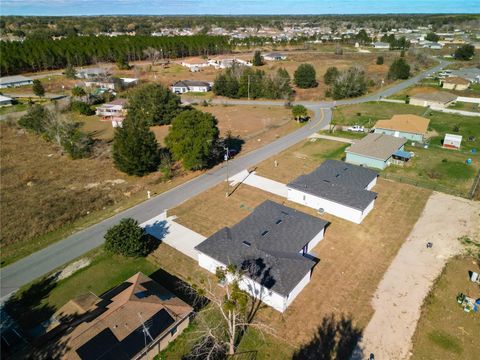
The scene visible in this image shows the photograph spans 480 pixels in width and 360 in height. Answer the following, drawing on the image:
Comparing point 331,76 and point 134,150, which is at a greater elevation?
point 331,76

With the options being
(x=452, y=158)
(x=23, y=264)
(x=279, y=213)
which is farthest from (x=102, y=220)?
(x=452, y=158)

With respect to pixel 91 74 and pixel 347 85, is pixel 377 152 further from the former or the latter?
pixel 91 74

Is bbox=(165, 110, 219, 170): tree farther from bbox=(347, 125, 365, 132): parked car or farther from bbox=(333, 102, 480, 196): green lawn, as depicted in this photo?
bbox=(347, 125, 365, 132): parked car

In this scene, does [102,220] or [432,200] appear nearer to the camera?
[102,220]

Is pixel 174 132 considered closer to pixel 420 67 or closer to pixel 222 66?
pixel 222 66

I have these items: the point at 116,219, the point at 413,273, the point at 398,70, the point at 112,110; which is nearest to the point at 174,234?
the point at 116,219
